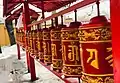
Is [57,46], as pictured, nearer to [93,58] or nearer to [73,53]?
[73,53]

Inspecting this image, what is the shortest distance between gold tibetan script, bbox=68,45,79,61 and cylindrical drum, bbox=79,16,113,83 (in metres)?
0.21

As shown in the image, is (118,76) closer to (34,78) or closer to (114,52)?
(114,52)

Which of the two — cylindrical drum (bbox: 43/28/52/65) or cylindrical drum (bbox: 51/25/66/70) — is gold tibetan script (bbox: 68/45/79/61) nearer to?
cylindrical drum (bbox: 51/25/66/70)

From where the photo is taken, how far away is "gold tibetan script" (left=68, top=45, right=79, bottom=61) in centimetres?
114

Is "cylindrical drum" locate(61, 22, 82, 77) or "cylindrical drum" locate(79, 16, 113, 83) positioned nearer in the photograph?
"cylindrical drum" locate(79, 16, 113, 83)

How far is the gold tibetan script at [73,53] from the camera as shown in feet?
3.74

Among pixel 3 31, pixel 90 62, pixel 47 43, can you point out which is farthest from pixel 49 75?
pixel 3 31

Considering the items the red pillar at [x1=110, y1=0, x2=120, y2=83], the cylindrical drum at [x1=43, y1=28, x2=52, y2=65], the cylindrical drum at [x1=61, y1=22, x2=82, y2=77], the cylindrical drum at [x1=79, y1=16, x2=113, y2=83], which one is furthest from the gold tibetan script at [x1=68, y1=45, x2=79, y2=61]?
the cylindrical drum at [x1=43, y1=28, x2=52, y2=65]

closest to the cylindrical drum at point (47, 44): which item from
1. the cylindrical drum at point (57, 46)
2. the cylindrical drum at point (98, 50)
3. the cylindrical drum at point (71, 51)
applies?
the cylindrical drum at point (57, 46)

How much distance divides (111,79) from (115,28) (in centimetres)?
23

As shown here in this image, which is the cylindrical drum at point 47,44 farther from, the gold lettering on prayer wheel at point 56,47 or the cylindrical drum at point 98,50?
the cylindrical drum at point 98,50

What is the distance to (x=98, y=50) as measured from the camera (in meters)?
0.87

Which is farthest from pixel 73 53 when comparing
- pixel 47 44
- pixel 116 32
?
pixel 47 44

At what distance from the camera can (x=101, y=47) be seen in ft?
2.87
